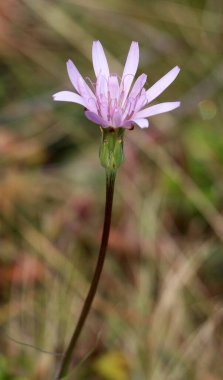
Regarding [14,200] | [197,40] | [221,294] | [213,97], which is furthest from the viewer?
[197,40]

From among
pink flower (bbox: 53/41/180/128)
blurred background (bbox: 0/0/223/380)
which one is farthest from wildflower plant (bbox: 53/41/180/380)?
blurred background (bbox: 0/0/223/380)

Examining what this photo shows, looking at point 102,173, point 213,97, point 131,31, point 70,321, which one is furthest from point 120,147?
point 131,31

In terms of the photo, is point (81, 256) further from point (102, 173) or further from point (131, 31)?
point (131, 31)

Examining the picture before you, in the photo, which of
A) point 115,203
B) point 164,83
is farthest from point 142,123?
point 115,203

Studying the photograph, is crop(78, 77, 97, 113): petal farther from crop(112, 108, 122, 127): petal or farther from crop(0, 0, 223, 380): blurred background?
crop(0, 0, 223, 380): blurred background

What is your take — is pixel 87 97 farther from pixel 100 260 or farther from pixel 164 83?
pixel 100 260
